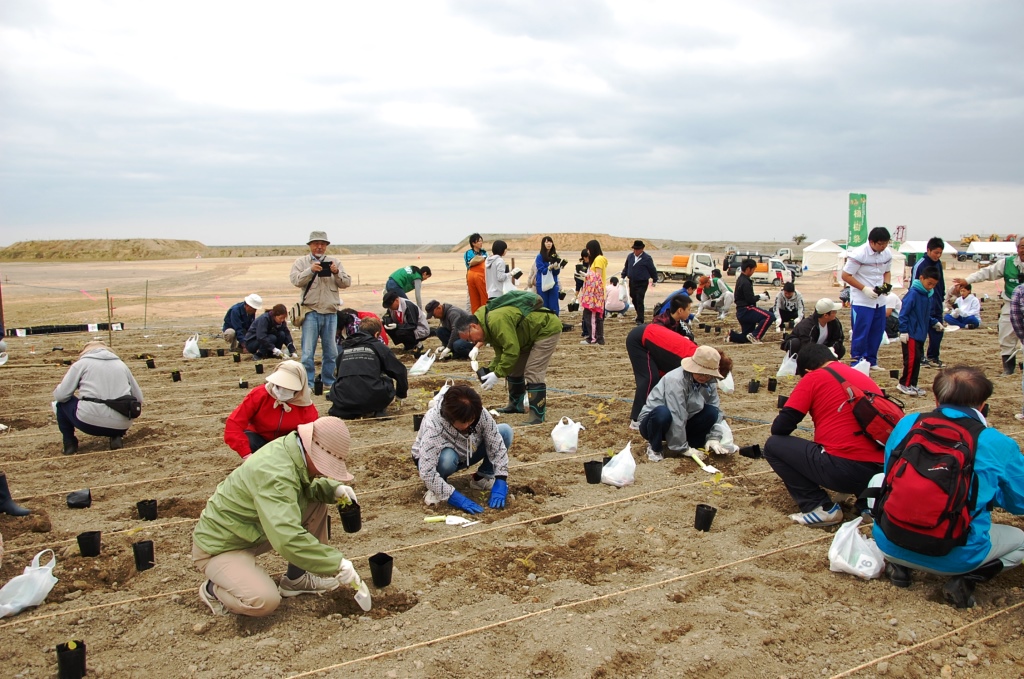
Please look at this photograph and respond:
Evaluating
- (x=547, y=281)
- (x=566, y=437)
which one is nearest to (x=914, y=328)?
(x=566, y=437)

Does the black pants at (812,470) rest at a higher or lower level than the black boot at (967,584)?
higher

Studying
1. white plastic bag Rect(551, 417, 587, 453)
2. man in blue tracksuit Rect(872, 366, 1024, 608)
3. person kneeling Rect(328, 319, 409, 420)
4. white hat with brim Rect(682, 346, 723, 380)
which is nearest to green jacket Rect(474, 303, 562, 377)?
white plastic bag Rect(551, 417, 587, 453)

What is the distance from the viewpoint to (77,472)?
18.7 feet

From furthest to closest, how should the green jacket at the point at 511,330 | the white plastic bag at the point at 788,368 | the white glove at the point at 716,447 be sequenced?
1. the white plastic bag at the point at 788,368
2. the green jacket at the point at 511,330
3. the white glove at the point at 716,447

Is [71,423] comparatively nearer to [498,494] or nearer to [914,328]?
[498,494]

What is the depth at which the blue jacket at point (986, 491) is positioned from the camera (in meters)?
A: 3.20

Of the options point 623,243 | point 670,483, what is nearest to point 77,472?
point 670,483

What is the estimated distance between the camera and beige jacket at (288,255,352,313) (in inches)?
314

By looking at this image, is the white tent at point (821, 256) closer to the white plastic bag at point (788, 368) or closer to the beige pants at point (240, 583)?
the white plastic bag at point (788, 368)

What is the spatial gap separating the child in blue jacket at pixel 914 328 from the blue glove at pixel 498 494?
507 cm

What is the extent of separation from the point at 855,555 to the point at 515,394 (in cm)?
390

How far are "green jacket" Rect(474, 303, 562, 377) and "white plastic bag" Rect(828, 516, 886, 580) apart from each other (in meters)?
3.35

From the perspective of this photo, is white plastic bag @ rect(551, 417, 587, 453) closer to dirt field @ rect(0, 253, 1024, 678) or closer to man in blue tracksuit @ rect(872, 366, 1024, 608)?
dirt field @ rect(0, 253, 1024, 678)

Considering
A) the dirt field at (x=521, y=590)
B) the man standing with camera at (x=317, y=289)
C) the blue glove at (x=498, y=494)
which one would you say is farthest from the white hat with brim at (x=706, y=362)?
the man standing with camera at (x=317, y=289)
